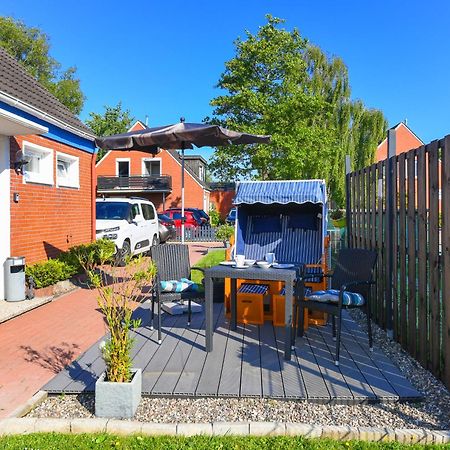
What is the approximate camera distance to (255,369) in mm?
3945

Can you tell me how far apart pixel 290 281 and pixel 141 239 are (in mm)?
9068

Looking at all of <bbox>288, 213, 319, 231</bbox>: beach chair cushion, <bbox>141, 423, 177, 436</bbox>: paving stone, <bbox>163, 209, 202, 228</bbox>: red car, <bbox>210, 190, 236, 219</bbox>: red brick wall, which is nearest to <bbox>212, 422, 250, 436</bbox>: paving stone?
<bbox>141, 423, 177, 436</bbox>: paving stone

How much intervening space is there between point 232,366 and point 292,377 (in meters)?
0.61

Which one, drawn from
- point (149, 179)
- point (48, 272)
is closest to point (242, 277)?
point (48, 272)

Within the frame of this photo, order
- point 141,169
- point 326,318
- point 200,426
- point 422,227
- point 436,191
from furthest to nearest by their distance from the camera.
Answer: point 141,169, point 326,318, point 422,227, point 436,191, point 200,426

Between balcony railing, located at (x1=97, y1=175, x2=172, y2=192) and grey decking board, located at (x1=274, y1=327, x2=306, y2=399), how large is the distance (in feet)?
91.4

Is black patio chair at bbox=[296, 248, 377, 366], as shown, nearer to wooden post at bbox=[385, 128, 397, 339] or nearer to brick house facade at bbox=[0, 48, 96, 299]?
wooden post at bbox=[385, 128, 397, 339]

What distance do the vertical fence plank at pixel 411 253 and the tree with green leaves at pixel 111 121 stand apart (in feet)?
144

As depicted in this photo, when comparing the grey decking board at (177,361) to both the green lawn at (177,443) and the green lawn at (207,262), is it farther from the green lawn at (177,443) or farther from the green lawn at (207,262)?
the green lawn at (207,262)

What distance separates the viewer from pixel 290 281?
4348 mm

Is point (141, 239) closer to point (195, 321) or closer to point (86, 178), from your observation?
point (86, 178)

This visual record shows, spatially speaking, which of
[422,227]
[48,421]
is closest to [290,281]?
[422,227]

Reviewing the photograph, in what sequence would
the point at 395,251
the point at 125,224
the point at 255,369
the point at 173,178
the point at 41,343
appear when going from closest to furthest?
the point at 255,369, the point at 395,251, the point at 41,343, the point at 125,224, the point at 173,178

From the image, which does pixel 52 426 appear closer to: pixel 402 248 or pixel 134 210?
pixel 402 248
